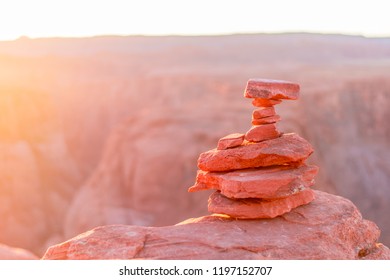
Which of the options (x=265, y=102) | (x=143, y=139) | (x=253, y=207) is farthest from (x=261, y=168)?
(x=143, y=139)

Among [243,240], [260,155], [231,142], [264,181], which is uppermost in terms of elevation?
[231,142]

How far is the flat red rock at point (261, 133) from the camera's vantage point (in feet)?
33.7

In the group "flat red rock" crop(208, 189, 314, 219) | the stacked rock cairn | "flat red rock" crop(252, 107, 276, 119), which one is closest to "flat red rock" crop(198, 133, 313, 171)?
the stacked rock cairn

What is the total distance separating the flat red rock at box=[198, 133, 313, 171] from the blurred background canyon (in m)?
16.1

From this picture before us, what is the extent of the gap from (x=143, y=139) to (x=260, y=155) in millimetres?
19583

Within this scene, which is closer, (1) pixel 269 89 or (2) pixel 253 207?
(2) pixel 253 207

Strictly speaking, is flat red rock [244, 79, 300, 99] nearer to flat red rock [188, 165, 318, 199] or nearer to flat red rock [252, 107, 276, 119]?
flat red rock [252, 107, 276, 119]

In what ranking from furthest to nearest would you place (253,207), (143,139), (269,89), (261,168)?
(143,139) → (261,168) → (269,89) → (253,207)

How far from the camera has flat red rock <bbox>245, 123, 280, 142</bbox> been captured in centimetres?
1027

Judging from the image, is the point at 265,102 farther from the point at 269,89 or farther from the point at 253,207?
the point at 253,207

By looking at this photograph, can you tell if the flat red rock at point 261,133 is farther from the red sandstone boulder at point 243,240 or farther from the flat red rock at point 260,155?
the red sandstone boulder at point 243,240

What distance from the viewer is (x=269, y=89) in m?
10.0

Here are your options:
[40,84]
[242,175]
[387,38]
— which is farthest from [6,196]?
[387,38]

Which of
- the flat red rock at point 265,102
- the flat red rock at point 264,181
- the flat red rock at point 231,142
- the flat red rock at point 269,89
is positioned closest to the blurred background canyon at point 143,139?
the flat red rock at point 231,142
